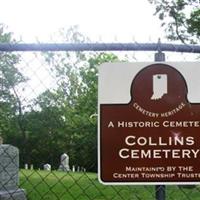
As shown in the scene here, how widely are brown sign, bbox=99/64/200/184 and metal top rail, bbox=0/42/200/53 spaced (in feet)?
0.75

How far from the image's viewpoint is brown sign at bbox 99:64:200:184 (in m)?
3.45

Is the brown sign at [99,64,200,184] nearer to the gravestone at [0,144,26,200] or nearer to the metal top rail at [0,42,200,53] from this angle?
the metal top rail at [0,42,200,53]

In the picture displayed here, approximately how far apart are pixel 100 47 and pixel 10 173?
265 inches

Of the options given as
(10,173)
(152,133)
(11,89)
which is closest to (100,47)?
(152,133)

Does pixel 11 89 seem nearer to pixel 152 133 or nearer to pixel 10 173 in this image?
pixel 152 133

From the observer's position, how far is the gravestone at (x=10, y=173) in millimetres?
9766

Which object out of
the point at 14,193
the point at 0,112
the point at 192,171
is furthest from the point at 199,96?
the point at 14,193

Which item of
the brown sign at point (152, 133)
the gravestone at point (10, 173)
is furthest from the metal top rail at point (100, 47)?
the gravestone at point (10, 173)

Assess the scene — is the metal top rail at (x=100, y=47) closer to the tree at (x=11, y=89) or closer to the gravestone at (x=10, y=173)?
the tree at (x=11, y=89)

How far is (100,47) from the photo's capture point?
12.6 ft

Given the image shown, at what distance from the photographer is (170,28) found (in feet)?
78.4

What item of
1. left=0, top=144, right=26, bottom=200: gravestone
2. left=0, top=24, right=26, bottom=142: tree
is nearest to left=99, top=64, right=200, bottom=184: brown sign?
left=0, top=24, right=26, bottom=142: tree

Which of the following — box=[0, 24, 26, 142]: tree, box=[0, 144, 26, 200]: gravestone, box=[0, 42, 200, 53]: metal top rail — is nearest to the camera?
box=[0, 42, 200, 53]: metal top rail

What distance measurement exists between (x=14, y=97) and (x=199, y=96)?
5.67 ft
